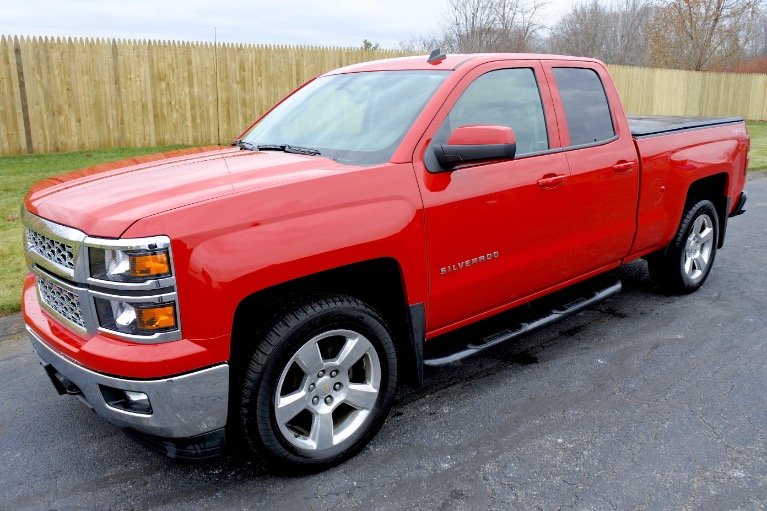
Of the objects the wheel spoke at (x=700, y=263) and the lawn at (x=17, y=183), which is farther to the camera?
the wheel spoke at (x=700, y=263)

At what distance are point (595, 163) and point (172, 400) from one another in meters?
2.91

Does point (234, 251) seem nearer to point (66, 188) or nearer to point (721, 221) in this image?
point (66, 188)

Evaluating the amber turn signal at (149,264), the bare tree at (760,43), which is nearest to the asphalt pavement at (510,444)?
the amber turn signal at (149,264)

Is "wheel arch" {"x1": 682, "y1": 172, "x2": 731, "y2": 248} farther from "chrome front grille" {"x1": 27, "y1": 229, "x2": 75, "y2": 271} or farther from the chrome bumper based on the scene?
"chrome front grille" {"x1": 27, "y1": 229, "x2": 75, "y2": 271}

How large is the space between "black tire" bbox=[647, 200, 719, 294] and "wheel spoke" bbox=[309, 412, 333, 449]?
3391mm

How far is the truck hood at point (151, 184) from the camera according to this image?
8.43 ft

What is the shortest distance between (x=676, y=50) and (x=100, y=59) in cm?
2926

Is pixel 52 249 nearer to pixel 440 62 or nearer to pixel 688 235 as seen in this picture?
pixel 440 62

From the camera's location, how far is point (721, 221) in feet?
18.4

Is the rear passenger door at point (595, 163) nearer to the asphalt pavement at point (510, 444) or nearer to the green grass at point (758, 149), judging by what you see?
the asphalt pavement at point (510, 444)

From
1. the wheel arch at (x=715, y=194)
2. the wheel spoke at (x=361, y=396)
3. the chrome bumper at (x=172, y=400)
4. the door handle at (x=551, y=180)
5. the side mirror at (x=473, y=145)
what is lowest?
the wheel spoke at (x=361, y=396)

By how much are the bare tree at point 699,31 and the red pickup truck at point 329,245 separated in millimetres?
30393

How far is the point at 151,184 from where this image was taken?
2.91 m

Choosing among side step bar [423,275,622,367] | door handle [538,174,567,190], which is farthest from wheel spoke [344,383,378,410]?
door handle [538,174,567,190]
